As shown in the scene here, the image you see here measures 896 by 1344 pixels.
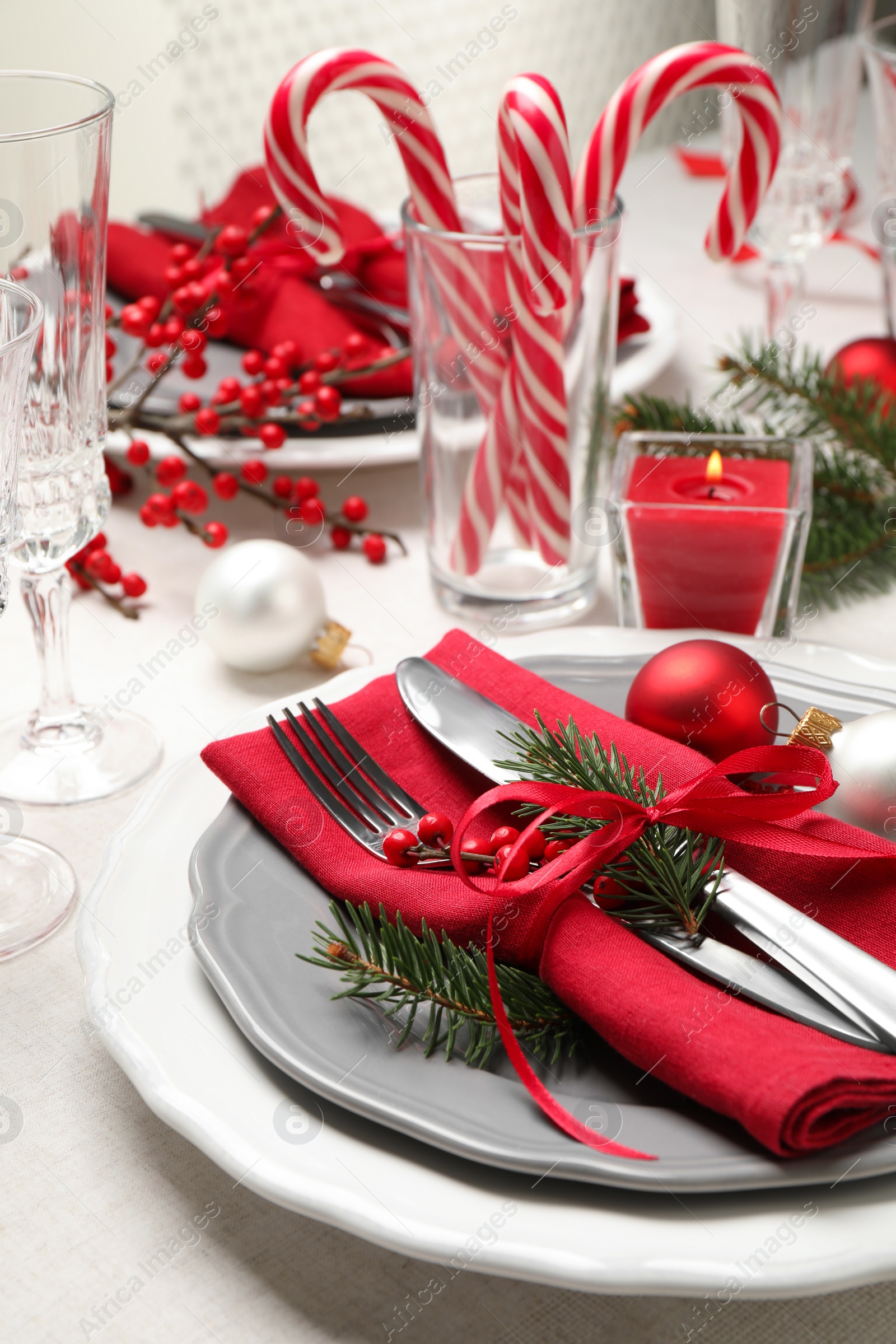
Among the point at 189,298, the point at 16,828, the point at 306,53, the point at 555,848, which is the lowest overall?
the point at 16,828

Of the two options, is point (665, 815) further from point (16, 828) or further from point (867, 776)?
point (16, 828)

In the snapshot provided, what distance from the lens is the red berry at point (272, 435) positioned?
0.83 meters

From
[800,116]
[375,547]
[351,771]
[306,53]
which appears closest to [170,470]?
[375,547]

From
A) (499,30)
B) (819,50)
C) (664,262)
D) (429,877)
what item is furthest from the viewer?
(499,30)

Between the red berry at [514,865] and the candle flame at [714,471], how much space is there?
323 millimetres

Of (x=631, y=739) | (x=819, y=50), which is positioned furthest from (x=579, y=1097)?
(x=819, y=50)

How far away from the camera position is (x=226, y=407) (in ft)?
2.75

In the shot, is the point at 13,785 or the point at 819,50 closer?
the point at 13,785

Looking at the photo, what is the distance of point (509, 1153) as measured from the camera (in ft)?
1.21

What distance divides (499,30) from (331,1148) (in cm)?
→ 194

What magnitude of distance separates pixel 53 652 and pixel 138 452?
0.20 meters

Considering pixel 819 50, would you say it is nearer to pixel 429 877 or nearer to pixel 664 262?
pixel 664 262

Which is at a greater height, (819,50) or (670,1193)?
(819,50)

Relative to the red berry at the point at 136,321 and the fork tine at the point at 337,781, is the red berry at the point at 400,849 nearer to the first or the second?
the fork tine at the point at 337,781
